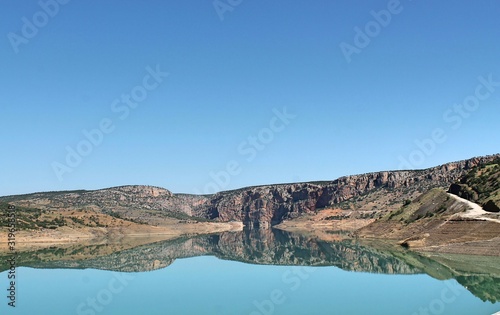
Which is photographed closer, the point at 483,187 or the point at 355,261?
the point at 355,261

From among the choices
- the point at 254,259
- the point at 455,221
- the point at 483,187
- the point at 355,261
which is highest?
the point at 483,187

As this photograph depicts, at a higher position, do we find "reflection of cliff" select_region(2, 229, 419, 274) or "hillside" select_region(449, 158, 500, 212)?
"hillside" select_region(449, 158, 500, 212)

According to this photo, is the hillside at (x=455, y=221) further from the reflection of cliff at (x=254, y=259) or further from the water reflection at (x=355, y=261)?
the reflection of cliff at (x=254, y=259)

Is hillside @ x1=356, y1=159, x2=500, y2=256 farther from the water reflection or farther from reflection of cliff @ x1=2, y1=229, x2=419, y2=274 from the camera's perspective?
reflection of cliff @ x1=2, y1=229, x2=419, y2=274

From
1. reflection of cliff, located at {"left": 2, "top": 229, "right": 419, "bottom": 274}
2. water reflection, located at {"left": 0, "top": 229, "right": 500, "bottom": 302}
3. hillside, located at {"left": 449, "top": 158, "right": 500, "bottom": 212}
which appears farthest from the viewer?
hillside, located at {"left": 449, "top": 158, "right": 500, "bottom": 212}

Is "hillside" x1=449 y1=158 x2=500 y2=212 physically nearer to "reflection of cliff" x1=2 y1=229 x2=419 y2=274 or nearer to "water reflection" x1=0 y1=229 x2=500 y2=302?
"water reflection" x1=0 y1=229 x2=500 y2=302

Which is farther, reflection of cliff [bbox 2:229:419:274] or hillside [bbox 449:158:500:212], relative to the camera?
hillside [bbox 449:158:500:212]

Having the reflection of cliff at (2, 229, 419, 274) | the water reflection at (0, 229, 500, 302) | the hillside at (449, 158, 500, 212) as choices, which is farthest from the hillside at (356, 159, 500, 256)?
the reflection of cliff at (2, 229, 419, 274)

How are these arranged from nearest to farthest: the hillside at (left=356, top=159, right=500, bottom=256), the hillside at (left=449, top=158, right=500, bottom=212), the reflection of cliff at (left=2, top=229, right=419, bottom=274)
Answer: the reflection of cliff at (left=2, top=229, right=419, bottom=274), the hillside at (left=356, top=159, right=500, bottom=256), the hillside at (left=449, top=158, right=500, bottom=212)

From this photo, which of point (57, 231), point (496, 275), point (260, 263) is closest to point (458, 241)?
point (496, 275)

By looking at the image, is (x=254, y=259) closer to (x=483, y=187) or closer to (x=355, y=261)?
(x=355, y=261)

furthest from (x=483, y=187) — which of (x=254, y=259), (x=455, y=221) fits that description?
(x=254, y=259)
